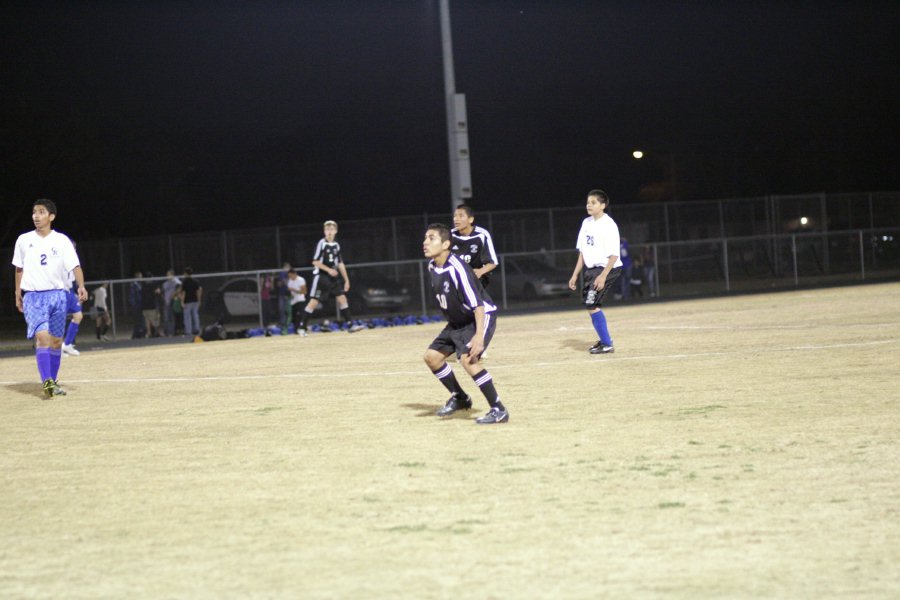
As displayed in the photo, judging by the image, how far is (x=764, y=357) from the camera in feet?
45.9

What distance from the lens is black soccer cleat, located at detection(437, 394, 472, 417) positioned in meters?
10.3

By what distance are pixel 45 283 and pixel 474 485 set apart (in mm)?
7621

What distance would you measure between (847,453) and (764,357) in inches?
254

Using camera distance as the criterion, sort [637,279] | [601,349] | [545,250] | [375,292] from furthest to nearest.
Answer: [545,250] → [637,279] → [375,292] → [601,349]

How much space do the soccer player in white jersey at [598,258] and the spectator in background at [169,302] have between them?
1609cm

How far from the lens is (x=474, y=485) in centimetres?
713

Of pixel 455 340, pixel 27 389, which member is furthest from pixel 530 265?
pixel 455 340

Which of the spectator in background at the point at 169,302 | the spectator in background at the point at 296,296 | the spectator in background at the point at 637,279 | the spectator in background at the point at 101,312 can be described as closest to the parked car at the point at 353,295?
the spectator in background at the point at 169,302

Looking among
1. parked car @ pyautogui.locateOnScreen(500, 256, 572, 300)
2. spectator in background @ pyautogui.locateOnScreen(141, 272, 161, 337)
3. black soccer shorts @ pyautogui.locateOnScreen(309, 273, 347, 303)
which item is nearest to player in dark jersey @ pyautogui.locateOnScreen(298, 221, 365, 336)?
black soccer shorts @ pyautogui.locateOnScreen(309, 273, 347, 303)

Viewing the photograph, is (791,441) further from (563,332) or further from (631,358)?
(563,332)

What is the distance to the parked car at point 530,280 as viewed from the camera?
117 ft

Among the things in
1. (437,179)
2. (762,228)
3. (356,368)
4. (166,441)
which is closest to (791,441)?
(166,441)

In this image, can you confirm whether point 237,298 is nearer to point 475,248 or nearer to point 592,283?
point 475,248

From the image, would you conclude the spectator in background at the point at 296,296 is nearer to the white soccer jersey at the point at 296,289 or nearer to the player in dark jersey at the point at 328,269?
the white soccer jersey at the point at 296,289
